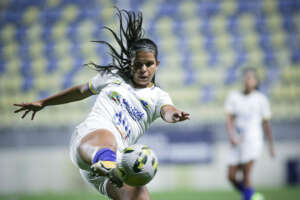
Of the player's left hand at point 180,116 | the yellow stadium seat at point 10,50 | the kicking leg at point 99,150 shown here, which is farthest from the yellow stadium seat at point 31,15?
the player's left hand at point 180,116

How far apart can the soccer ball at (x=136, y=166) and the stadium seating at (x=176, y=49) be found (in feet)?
32.2

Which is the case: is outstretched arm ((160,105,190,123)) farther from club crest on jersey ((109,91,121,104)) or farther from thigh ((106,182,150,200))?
thigh ((106,182,150,200))

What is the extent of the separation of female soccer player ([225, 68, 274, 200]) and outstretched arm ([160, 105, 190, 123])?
14.3 feet

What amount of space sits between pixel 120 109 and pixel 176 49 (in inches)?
470

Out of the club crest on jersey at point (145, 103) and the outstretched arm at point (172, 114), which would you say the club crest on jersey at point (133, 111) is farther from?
the outstretched arm at point (172, 114)

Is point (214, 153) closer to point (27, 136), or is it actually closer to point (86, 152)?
point (27, 136)

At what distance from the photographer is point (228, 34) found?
627 inches

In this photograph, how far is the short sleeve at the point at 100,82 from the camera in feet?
14.0

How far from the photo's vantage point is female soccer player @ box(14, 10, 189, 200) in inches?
135

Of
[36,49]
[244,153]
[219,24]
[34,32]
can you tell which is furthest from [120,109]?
[34,32]

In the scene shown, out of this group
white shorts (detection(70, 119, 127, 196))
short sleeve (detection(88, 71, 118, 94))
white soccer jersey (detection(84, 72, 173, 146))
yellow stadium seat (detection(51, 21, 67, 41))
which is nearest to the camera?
white shorts (detection(70, 119, 127, 196))

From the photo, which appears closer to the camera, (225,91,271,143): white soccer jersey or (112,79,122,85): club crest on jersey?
(112,79,122,85): club crest on jersey

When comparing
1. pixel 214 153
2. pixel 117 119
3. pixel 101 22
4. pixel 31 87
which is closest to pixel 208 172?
pixel 214 153

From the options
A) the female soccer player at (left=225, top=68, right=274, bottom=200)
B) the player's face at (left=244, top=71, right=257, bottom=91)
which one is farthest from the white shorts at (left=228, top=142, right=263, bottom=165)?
the player's face at (left=244, top=71, right=257, bottom=91)
